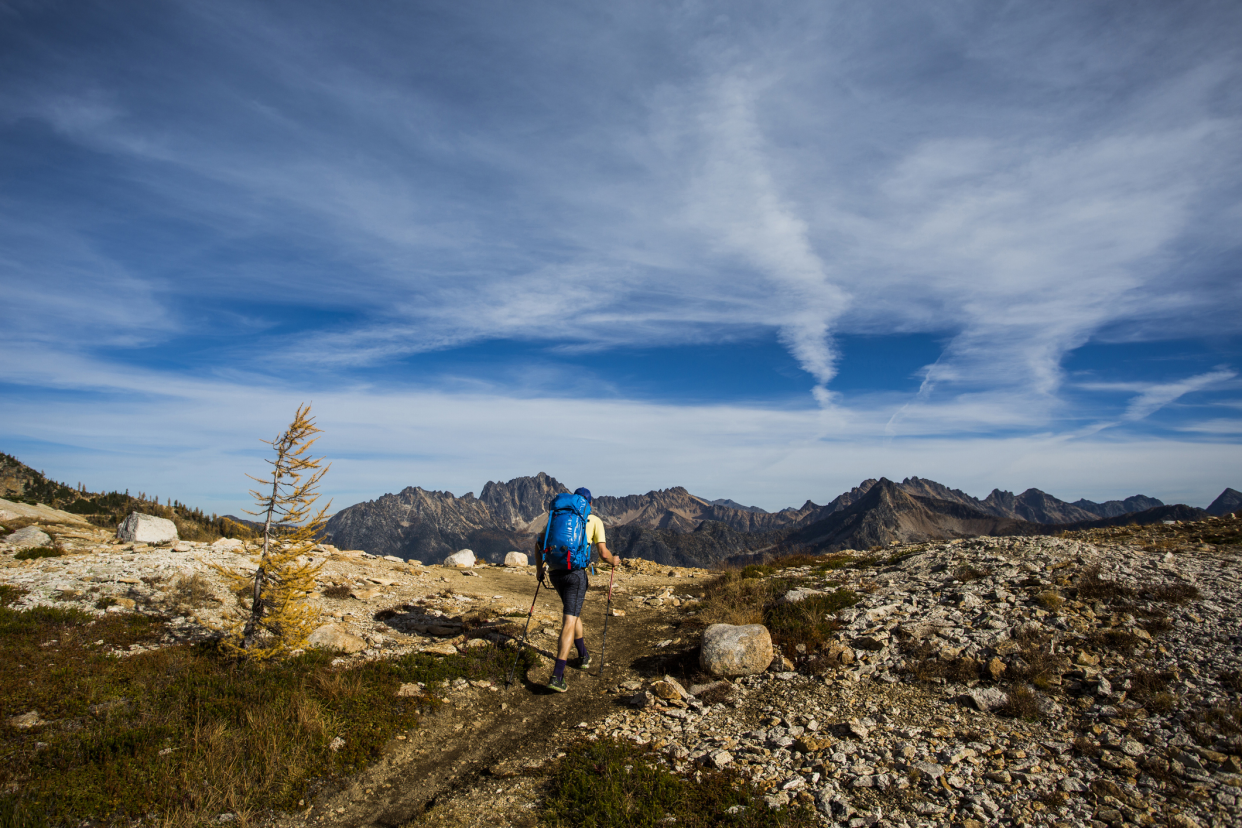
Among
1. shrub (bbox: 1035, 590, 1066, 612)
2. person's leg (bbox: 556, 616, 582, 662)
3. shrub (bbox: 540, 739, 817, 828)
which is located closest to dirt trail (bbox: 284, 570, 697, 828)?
person's leg (bbox: 556, 616, 582, 662)

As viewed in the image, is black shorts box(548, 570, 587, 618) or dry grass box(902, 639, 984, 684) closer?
dry grass box(902, 639, 984, 684)

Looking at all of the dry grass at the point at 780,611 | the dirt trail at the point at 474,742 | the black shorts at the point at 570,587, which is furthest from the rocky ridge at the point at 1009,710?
the black shorts at the point at 570,587

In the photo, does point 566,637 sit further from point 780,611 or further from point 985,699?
point 985,699

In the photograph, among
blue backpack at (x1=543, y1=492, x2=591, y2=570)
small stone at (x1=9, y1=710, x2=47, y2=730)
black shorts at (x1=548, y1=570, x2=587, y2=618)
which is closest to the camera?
small stone at (x1=9, y1=710, x2=47, y2=730)

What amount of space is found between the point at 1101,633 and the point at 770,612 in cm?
663

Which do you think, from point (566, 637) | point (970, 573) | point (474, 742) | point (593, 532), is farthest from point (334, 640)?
point (970, 573)

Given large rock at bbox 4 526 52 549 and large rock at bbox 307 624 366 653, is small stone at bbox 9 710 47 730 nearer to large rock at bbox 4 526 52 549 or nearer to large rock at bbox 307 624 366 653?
large rock at bbox 307 624 366 653

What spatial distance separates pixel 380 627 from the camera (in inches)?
550

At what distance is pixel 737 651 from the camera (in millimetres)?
10977

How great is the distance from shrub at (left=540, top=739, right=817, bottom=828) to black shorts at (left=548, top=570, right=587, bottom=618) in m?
3.03

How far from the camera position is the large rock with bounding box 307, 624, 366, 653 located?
11.8 m

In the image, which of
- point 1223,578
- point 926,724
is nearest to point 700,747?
point 926,724

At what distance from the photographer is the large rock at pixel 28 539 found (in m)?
18.0

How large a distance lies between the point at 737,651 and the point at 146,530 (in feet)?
79.8
